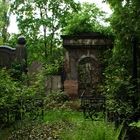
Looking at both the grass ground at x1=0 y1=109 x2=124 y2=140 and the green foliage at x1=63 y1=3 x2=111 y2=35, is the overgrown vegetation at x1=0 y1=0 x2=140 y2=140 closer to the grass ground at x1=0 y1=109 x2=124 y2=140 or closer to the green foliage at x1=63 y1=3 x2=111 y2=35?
the grass ground at x1=0 y1=109 x2=124 y2=140

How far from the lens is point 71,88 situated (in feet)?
65.6

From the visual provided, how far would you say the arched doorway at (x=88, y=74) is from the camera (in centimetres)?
2033

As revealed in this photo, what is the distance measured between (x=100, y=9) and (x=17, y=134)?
13.9m

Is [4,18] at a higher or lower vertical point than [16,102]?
higher

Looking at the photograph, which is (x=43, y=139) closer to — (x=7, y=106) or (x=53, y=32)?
(x=7, y=106)

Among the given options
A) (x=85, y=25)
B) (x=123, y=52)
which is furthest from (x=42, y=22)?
(x=123, y=52)

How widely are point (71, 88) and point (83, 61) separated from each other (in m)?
1.49

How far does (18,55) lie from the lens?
15.7m

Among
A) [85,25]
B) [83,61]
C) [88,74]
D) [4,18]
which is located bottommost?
[88,74]

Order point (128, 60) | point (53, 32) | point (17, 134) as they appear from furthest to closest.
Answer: point (53, 32)
point (128, 60)
point (17, 134)

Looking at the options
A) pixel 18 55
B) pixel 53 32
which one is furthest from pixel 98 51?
pixel 53 32

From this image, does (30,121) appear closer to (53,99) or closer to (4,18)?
(53,99)

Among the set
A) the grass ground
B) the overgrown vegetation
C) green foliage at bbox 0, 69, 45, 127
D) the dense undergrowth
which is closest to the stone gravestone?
the overgrown vegetation

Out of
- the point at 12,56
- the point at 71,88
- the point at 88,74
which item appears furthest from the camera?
the point at 88,74
